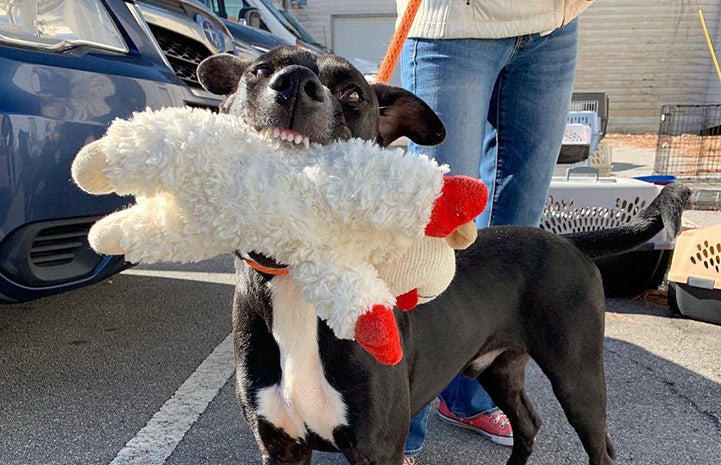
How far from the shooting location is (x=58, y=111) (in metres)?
2.50

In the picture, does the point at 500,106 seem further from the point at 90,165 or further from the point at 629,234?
the point at 90,165

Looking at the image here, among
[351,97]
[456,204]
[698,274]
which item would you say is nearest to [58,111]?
[351,97]

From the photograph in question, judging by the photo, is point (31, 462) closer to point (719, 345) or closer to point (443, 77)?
point (443, 77)

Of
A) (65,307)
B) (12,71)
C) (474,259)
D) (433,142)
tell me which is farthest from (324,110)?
(65,307)

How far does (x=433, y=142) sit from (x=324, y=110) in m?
0.57

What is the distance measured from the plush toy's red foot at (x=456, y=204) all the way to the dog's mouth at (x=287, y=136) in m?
0.33

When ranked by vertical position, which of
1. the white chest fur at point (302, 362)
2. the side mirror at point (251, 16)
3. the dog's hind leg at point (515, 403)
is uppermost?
the side mirror at point (251, 16)

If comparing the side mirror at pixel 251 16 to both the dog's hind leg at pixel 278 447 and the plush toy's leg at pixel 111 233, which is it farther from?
the plush toy's leg at pixel 111 233

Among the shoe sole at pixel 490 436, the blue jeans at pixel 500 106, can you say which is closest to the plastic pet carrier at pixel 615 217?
the blue jeans at pixel 500 106

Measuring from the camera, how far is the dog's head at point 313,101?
138 cm

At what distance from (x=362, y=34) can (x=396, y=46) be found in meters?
16.3

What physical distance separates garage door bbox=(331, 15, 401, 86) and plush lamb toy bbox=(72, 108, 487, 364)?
659 inches

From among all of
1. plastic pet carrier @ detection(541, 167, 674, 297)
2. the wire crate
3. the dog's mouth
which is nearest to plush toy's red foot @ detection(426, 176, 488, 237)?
the dog's mouth

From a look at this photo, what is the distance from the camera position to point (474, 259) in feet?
7.09
